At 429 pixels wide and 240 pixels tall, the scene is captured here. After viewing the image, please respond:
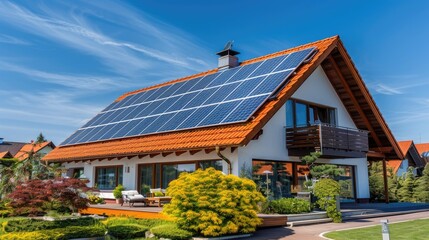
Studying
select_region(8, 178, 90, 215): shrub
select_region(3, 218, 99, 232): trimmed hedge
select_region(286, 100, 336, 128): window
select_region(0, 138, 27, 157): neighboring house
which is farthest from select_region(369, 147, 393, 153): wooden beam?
select_region(0, 138, 27, 157): neighboring house

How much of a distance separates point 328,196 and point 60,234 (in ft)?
33.7

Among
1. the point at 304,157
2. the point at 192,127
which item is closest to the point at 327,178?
the point at 304,157

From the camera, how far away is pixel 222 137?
49.5 feet

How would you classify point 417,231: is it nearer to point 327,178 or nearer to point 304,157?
point 327,178

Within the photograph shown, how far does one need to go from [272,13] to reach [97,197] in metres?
13.9

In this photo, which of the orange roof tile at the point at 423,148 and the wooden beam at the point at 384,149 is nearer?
the wooden beam at the point at 384,149

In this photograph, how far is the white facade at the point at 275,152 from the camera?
52.1ft

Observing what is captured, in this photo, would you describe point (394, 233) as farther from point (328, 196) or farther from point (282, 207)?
point (282, 207)

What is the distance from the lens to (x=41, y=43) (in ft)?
63.7

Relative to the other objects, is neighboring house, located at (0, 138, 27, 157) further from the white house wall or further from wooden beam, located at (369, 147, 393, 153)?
wooden beam, located at (369, 147, 393, 153)

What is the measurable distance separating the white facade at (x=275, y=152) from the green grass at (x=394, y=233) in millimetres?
4892

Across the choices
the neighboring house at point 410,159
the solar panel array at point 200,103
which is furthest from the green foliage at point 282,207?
the neighboring house at point 410,159

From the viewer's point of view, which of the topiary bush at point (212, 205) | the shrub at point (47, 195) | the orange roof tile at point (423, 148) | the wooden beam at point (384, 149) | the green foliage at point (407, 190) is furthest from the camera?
the orange roof tile at point (423, 148)

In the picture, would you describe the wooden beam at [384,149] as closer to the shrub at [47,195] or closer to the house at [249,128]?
the house at [249,128]
